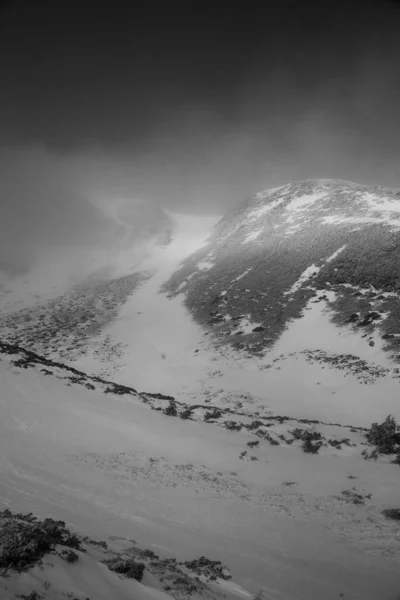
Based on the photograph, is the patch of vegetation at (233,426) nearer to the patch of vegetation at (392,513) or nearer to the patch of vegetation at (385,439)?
the patch of vegetation at (385,439)

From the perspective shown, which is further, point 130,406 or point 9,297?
point 9,297

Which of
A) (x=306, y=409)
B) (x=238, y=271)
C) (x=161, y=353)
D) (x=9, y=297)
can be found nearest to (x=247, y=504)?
(x=306, y=409)

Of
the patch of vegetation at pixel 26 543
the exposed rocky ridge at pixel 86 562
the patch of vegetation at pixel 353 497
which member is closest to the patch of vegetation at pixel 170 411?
the patch of vegetation at pixel 353 497

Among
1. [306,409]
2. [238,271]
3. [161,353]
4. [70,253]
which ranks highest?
[70,253]

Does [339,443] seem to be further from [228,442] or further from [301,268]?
[301,268]

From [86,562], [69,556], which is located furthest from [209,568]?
[69,556]

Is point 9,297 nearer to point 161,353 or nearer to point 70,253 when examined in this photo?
point 70,253
